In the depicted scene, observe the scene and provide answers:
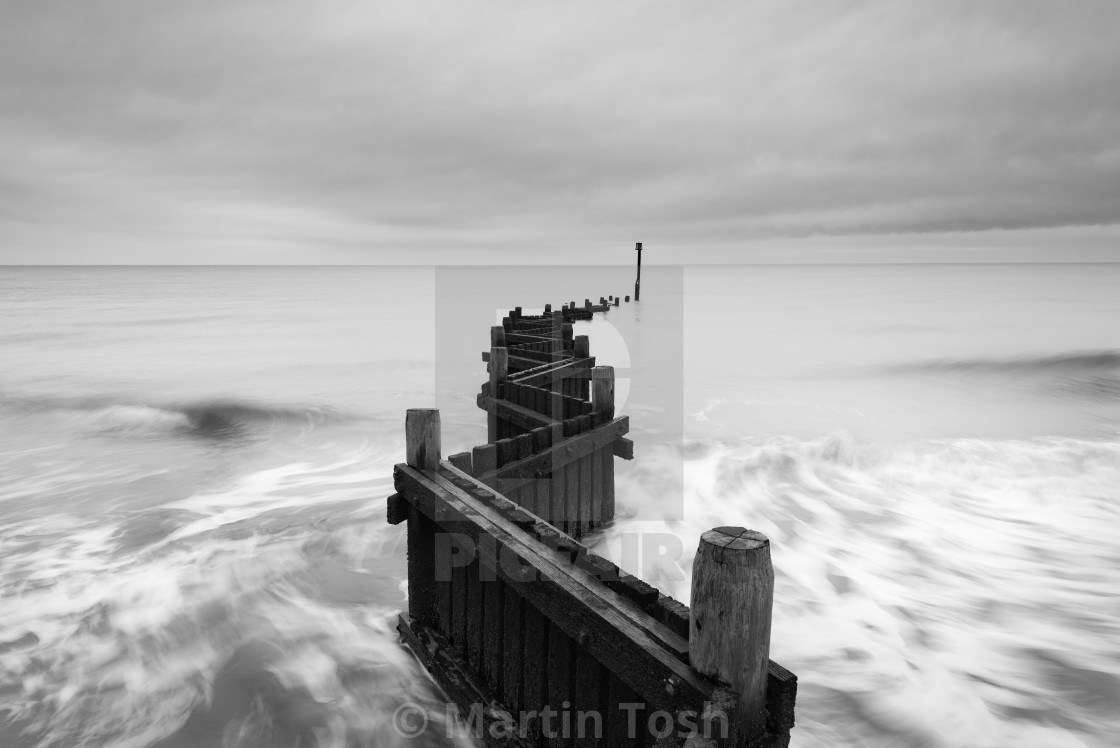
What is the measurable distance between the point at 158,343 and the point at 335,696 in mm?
32239

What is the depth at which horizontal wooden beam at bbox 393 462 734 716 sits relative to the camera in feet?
8.39

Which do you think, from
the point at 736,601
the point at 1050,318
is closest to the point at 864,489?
the point at 736,601

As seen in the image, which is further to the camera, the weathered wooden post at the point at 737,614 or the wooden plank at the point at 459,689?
the wooden plank at the point at 459,689

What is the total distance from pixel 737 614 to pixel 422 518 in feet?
9.01

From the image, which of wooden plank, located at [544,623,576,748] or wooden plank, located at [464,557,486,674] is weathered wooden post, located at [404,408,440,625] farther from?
wooden plank, located at [544,623,576,748]

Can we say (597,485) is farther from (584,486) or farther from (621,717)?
(621,717)

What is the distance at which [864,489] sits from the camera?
436 inches

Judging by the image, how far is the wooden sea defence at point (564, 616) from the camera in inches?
93.2

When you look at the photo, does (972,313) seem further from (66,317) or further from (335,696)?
(66,317)

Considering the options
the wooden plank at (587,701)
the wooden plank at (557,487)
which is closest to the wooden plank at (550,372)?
the wooden plank at (557,487)

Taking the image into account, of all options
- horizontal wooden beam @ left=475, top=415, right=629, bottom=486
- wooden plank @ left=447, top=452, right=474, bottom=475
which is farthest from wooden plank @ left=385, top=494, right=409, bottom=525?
horizontal wooden beam @ left=475, top=415, right=629, bottom=486

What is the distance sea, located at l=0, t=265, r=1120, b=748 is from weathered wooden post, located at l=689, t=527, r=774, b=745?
126 inches

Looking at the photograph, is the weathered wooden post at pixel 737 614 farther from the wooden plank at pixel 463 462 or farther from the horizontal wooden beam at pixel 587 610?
the wooden plank at pixel 463 462

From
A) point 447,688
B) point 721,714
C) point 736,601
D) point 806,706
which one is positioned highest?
point 736,601
